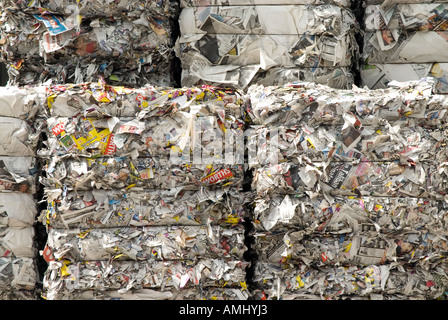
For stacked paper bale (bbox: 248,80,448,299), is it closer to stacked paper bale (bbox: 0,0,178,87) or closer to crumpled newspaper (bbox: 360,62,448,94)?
crumpled newspaper (bbox: 360,62,448,94)

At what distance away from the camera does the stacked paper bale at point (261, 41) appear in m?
1.83

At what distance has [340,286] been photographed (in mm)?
1667

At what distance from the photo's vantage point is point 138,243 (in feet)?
5.47

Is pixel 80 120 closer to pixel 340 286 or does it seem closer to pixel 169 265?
pixel 169 265

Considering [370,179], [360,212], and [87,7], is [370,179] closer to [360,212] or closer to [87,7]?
[360,212]

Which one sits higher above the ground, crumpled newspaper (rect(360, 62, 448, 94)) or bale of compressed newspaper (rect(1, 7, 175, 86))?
bale of compressed newspaper (rect(1, 7, 175, 86))

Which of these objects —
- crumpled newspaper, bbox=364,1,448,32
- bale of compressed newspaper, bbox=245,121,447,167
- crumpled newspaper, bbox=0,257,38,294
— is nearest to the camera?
bale of compressed newspaper, bbox=245,121,447,167

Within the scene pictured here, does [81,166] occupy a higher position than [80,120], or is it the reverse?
[80,120]

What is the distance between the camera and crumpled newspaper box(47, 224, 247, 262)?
166 centimetres

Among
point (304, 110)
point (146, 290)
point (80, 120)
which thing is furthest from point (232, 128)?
point (146, 290)

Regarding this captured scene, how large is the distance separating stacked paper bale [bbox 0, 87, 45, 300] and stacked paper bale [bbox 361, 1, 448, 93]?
1.16 meters

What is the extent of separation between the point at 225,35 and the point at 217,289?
0.84m

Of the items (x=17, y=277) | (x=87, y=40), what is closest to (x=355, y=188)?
(x=87, y=40)

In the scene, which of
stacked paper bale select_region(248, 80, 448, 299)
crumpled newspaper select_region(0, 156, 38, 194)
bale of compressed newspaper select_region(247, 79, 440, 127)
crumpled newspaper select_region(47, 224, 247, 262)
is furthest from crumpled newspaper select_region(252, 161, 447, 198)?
crumpled newspaper select_region(0, 156, 38, 194)
